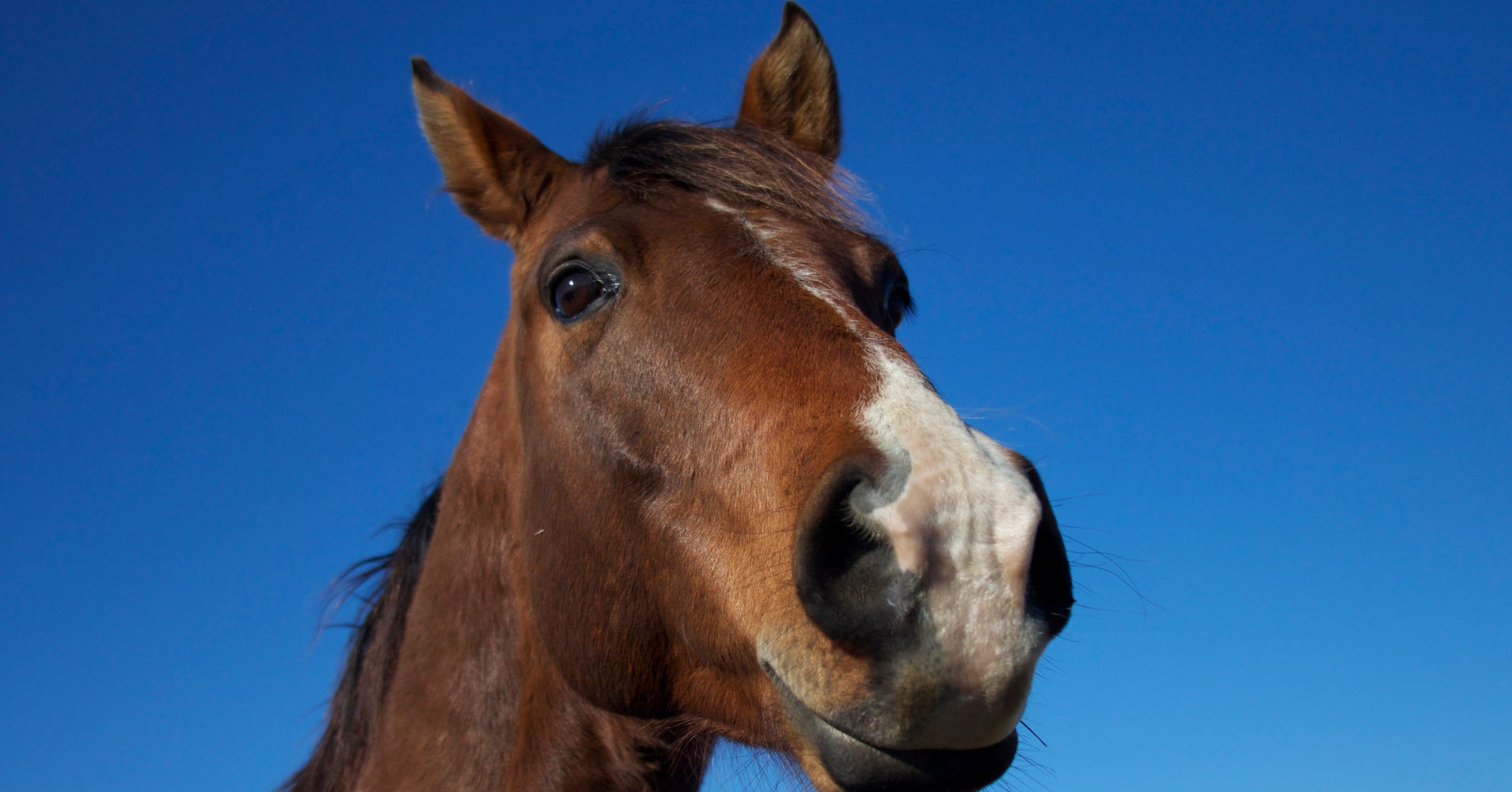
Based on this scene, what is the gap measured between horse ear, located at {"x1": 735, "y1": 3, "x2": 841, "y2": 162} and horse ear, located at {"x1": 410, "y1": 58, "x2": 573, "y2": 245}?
963 millimetres

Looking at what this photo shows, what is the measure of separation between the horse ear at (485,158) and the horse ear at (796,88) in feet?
3.16

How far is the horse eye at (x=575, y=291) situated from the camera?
10.3 feet

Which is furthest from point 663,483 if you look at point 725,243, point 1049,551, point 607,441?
point 1049,551

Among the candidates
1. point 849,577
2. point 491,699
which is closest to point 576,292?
point 491,699

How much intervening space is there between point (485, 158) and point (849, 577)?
2.64 meters

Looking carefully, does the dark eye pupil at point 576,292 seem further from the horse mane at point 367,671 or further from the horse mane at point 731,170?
the horse mane at point 367,671

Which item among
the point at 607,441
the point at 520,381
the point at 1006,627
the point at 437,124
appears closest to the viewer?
the point at 1006,627

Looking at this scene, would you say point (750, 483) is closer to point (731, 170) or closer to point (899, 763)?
point (899, 763)

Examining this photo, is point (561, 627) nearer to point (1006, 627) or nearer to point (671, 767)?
point (671, 767)

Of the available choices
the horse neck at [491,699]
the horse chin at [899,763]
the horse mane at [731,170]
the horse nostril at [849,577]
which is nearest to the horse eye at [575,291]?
the horse mane at [731,170]

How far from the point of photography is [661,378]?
9.29 feet

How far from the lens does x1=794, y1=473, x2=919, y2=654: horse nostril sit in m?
1.92

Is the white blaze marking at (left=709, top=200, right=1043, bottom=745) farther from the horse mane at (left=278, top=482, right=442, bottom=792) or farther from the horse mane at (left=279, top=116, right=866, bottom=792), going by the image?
the horse mane at (left=278, top=482, right=442, bottom=792)

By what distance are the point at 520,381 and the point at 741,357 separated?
1.18 metres
